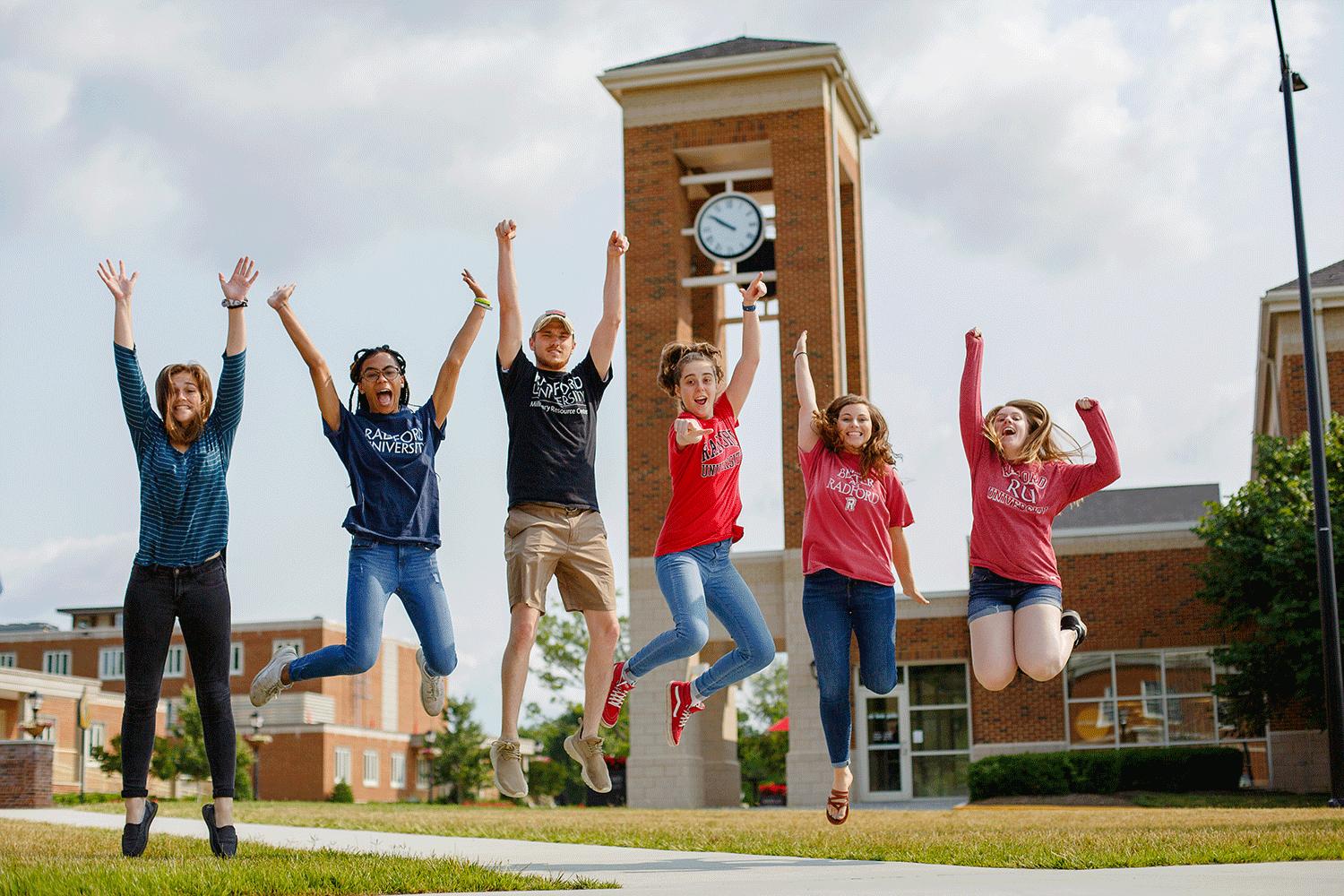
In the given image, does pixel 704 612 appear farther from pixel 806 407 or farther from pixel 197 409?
pixel 197 409

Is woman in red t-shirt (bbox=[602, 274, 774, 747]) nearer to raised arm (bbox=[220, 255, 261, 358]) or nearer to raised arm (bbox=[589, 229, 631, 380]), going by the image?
raised arm (bbox=[589, 229, 631, 380])

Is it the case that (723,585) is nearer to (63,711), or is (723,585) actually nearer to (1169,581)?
(1169,581)

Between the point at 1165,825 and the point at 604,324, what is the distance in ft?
25.4

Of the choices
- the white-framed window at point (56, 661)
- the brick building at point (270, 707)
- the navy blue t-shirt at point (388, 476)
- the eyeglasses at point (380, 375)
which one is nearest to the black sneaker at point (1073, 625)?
the navy blue t-shirt at point (388, 476)

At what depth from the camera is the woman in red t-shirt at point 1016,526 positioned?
9.25 meters

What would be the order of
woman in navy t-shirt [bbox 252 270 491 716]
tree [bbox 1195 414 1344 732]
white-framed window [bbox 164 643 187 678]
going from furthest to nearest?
white-framed window [bbox 164 643 187 678], tree [bbox 1195 414 1344 732], woman in navy t-shirt [bbox 252 270 491 716]

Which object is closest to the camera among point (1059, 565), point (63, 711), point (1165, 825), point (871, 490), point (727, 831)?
point (871, 490)

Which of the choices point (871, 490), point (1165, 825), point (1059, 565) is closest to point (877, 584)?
point (871, 490)

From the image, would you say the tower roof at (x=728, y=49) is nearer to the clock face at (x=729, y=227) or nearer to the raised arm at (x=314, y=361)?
the clock face at (x=729, y=227)

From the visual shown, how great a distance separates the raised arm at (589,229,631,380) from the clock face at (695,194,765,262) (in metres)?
25.3

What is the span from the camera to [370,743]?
229ft

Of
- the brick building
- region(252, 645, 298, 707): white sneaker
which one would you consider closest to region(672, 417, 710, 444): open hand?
region(252, 645, 298, 707): white sneaker

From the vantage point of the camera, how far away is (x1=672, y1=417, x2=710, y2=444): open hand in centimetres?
873

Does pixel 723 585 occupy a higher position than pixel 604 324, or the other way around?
pixel 604 324
